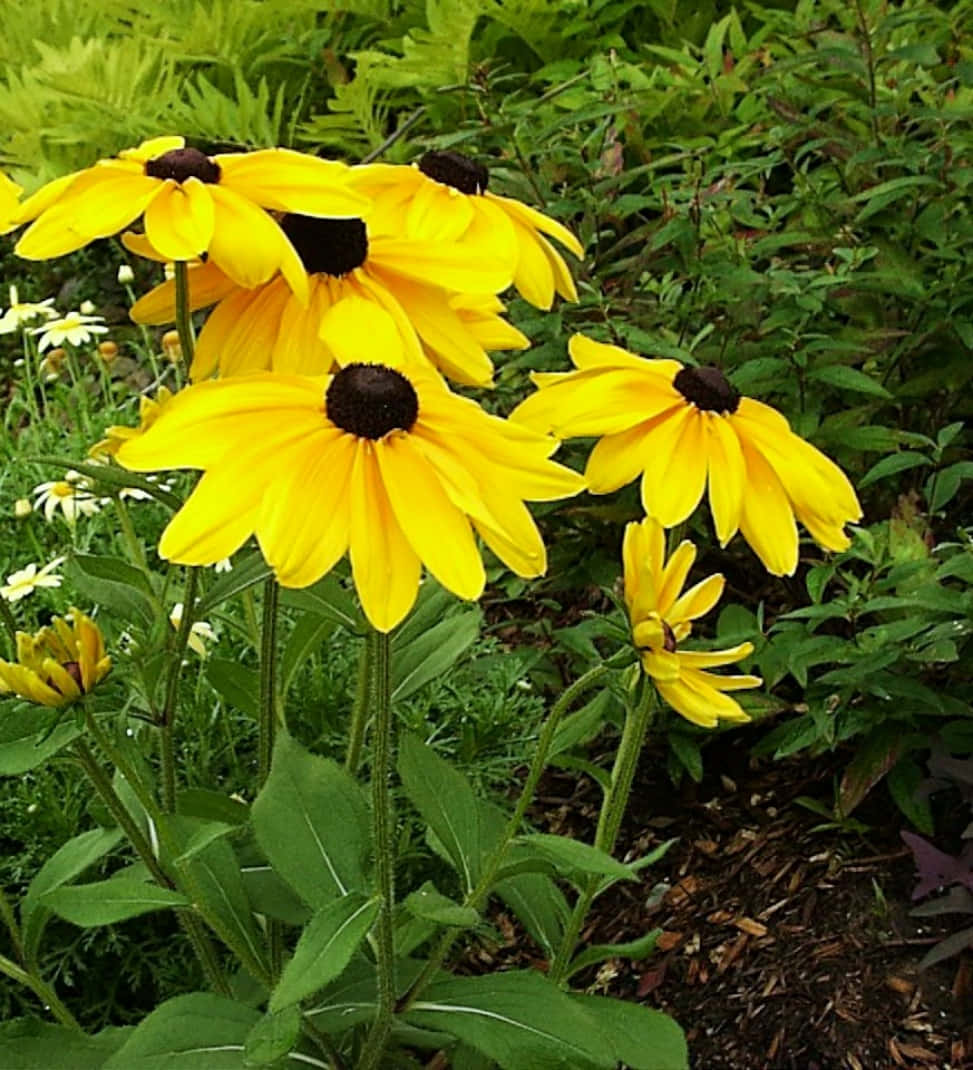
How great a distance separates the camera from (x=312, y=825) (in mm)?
1233

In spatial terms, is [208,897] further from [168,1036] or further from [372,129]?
[372,129]

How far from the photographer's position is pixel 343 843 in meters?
1.23

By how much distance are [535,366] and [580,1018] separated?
3.76 ft

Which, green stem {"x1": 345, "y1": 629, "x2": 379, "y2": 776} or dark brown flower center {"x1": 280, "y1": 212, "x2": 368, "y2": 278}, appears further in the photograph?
green stem {"x1": 345, "y1": 629, "x2": 379, "y2": 776}

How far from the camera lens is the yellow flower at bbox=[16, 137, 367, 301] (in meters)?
0.91

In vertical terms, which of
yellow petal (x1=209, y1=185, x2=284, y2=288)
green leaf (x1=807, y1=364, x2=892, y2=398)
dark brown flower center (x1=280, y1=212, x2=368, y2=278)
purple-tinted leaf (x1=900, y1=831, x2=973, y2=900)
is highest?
yellow petal (x1=209, y1=185, x2=284, y2=288)

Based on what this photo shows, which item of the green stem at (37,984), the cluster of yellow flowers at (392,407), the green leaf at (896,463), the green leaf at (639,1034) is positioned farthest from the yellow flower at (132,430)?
the green leaf at (896,463)

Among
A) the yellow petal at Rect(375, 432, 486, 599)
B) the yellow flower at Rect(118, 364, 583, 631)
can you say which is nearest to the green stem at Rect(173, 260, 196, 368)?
the yellow flower at Rect(118, 364, 583, 631)

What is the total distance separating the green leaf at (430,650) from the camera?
1366 mm

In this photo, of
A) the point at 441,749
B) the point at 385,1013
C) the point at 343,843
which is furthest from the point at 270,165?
the point at 441,749

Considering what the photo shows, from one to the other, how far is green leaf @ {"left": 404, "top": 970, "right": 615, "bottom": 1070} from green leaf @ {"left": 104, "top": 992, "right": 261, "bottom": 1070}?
153mm

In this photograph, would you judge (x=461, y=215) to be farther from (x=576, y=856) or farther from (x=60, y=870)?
(x=60, y=870)

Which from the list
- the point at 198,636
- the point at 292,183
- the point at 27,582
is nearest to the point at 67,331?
the point at 27,582

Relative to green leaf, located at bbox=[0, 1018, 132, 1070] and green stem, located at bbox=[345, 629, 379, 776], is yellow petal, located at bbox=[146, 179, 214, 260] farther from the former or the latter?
green leaf, located at bbox=[0, 1018, 132, 1070]
